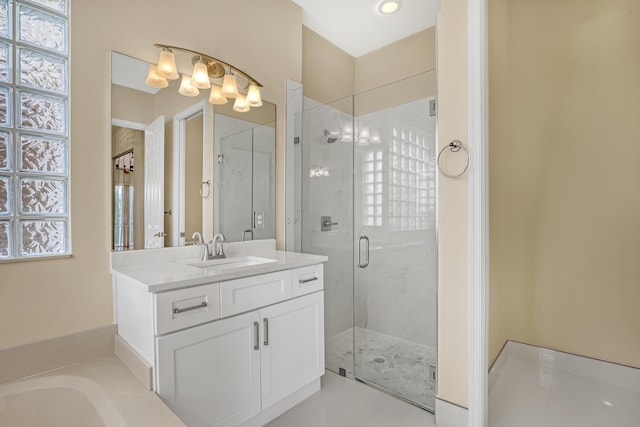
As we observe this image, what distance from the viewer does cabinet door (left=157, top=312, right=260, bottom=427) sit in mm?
1320

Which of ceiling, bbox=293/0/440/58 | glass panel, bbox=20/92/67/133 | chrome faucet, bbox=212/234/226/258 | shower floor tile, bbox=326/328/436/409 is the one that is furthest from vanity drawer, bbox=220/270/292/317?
ceiling, bbox=293/0/440/58

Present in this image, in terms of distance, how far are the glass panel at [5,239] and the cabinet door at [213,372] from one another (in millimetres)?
767

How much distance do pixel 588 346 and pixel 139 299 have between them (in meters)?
2.86

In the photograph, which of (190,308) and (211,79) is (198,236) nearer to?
(190,308)

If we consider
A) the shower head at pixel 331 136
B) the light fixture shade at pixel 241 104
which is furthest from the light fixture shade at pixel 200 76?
the shower head at pixel 331 136

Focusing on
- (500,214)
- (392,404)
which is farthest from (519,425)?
(500,214)

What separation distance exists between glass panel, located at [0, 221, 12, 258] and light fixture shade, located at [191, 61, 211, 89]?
1.16m

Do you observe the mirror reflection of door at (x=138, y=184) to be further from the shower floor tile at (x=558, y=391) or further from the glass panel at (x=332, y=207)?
the shower floor tile at (x=558, y=391)

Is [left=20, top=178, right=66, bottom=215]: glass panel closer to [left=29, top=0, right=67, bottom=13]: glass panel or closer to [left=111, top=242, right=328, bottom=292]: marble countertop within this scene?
[left=111, top=242, right=328, bottom=292]: marble countertop

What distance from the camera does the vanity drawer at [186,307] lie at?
4.22 ft

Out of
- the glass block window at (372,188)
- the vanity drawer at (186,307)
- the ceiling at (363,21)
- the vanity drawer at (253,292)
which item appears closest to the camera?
the vanity drawer at (186,307)

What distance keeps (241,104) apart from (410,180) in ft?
4.30

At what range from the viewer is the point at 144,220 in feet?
5.70

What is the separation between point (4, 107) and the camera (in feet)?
4.44
